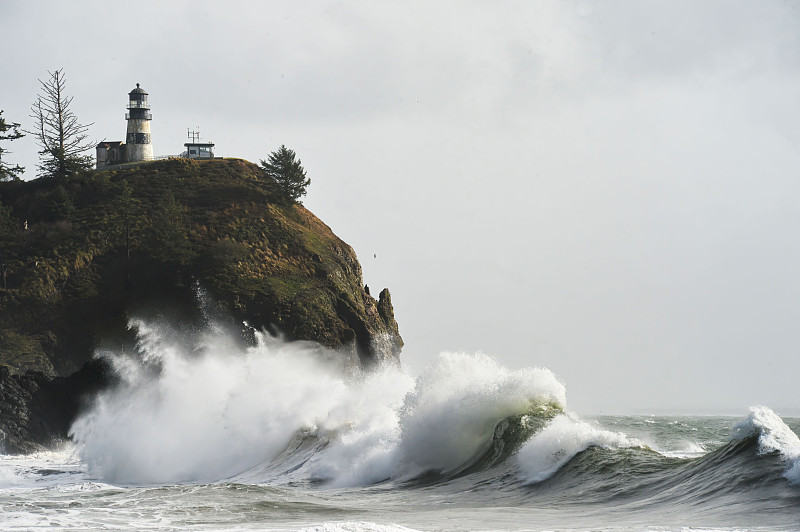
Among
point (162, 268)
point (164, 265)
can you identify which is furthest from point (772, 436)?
point (164, 265)

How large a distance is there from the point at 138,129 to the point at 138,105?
199cm

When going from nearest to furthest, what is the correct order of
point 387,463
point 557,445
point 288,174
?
1. point 557,445
2. point 387,463
3. point 288,174

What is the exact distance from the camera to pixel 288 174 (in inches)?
2739

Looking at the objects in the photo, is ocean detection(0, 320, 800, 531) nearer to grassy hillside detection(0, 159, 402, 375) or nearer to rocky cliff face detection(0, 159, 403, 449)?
rocky cliff face detection(0, 159, 403, 449)

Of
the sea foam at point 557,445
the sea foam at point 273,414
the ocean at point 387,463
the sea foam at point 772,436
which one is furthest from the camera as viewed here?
the sea foam at point 273,414

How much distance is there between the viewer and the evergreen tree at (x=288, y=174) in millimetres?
69188

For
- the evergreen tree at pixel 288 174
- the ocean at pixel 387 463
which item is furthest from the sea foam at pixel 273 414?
the evergreen tree at pixel 288 174

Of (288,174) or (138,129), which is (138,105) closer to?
(138,129)

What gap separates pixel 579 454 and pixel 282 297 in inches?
1554

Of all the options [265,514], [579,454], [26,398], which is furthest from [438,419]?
[26,398]

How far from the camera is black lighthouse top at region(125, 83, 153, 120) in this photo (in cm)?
7431

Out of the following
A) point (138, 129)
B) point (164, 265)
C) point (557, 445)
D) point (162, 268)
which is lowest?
point (557, 445)

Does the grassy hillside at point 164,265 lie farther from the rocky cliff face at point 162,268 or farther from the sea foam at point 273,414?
the sea foam at point 273,414

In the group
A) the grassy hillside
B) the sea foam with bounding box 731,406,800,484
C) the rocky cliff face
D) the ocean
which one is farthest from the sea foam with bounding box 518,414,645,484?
the grassy hillside
